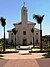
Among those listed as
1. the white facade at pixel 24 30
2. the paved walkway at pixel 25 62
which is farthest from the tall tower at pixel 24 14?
the paved walkway at pixel 25 62

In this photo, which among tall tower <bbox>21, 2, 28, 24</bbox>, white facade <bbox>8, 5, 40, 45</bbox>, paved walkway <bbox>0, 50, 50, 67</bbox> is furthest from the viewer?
white facade <bbox>8, 5, 40, 45</bbox>

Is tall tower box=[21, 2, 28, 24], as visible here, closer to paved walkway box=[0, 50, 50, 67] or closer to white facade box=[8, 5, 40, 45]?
white facade box=[8, 5, 40, 45]

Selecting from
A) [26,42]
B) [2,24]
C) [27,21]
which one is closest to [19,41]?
[26,42]

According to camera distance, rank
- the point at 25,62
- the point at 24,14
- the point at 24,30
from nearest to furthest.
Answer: the point at 25,62 < the point at 24,14 < the point at 24,30

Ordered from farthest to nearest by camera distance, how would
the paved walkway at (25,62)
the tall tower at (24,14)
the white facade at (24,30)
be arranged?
the white facade at (24,30) → the tall tower at (24,14) → the paved walkway at (25,62)

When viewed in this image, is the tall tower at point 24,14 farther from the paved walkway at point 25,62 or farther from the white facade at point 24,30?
the paved walkway at point 25,62

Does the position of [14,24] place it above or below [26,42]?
above

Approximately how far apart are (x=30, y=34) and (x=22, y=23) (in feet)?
17.4

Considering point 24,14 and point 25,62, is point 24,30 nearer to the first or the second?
point 24,14

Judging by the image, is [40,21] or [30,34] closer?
[40,21]

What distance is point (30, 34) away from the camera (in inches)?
3499

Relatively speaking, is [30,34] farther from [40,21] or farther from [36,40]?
[40,21]

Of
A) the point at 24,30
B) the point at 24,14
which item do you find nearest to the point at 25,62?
the point at 24,14

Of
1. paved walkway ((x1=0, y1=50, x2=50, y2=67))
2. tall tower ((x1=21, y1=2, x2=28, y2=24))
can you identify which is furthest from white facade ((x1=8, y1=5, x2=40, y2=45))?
paved walkway ((x1=0, y1=50, x2=50, y2=67))
